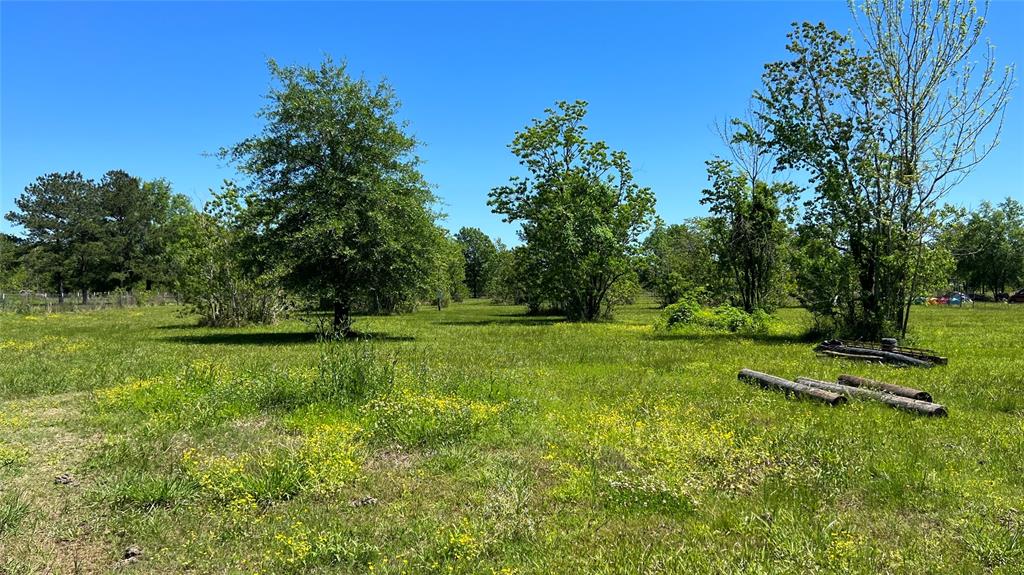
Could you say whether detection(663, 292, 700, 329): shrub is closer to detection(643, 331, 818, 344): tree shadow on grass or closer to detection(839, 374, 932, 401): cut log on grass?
detection(643, 331, 818, 344): tree shadow on grass

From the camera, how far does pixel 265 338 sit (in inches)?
854

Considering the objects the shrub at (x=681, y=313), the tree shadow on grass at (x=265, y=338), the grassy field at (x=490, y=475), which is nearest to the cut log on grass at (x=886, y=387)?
the grassy field at (x=490, y=475)

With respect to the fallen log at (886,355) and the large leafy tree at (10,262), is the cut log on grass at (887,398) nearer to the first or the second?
the fallen log at (886,355)

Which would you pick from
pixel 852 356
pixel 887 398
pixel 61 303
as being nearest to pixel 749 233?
pixel 852 356

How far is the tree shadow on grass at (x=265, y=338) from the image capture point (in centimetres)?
1952

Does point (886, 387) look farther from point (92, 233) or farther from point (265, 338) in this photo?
point (92, 233)

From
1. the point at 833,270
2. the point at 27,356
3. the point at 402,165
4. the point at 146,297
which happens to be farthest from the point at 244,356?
the point at 146,297

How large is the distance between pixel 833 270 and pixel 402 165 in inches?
607

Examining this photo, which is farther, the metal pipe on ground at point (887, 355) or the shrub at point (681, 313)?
the shrub at point (681, 313)

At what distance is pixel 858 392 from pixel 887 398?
52 centimetres

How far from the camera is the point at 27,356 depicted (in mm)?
14883

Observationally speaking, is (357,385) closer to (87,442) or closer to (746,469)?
(87,442)

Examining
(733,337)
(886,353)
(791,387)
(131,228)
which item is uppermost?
(131,228)

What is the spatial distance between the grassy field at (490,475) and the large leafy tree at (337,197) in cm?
873
